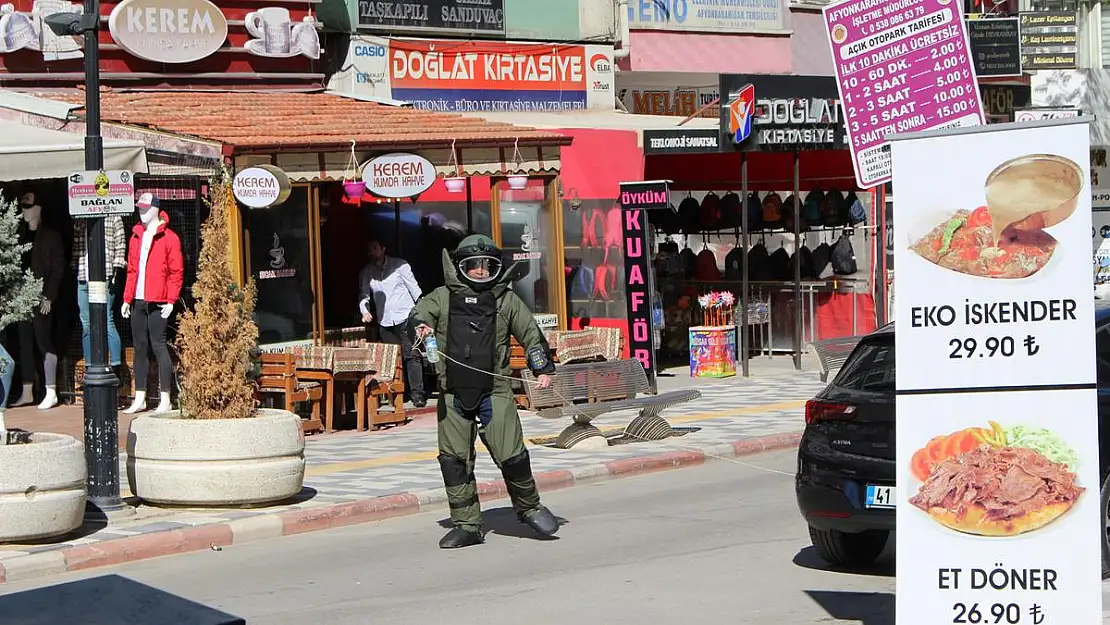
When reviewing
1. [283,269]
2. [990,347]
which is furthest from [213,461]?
[990,347]

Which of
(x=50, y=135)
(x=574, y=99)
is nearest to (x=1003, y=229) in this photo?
(x=50, y=135)

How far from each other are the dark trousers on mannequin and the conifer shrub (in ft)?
15.7

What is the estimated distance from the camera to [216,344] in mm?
11641

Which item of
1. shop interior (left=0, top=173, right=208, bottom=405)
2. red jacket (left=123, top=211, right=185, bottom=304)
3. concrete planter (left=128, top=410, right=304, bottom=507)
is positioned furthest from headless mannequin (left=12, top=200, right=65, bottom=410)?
concrete planter (left=128, top=410, right=304, bottom=507)

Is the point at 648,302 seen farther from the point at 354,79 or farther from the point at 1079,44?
the point at 1079,44

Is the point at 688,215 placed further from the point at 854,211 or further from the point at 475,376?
the point at 475,376

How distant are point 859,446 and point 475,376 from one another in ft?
8.87

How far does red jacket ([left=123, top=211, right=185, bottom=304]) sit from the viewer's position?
1628cm

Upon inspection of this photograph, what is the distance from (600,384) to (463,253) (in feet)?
18.9

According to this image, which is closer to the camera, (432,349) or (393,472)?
(432,349)

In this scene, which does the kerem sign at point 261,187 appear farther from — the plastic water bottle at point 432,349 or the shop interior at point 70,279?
the plastic water bottle at point 432,349

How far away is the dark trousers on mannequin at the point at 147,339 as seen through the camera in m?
16.5

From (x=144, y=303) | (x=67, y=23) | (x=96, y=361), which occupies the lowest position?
(x=96, y=361)

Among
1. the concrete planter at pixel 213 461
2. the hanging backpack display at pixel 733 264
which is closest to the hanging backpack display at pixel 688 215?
the hanging backpack display at pixel 733 264
